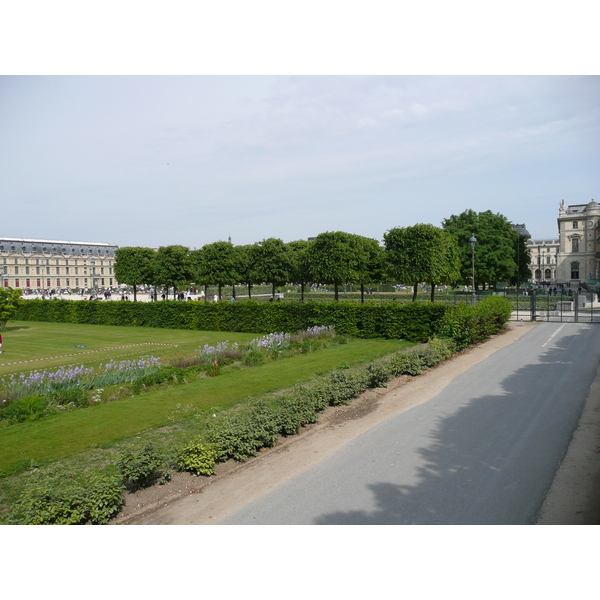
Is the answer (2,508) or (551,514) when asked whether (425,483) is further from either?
(2,508)

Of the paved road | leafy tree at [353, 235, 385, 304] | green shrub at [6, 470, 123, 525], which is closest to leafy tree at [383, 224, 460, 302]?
leafy tree at [353, 235, 385, 304]

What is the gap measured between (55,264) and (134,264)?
45.0m

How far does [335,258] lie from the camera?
38.7m

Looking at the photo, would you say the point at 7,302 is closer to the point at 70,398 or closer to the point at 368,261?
the point at 70,398

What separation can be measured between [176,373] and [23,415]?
192 inches

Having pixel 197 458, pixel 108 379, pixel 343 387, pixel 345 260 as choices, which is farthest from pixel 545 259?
pixel 197 458

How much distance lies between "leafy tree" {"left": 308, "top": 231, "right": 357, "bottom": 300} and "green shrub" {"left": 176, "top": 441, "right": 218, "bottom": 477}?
30.0m

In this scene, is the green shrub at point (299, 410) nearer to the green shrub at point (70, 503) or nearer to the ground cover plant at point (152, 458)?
the ground cover plant at point (152, 458)

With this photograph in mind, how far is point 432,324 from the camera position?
74.1 ft

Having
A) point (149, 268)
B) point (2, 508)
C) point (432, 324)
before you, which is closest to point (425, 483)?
point (2, 508)

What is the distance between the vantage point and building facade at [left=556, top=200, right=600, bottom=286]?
77062 mm

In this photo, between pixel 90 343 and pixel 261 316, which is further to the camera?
pixel 261 316

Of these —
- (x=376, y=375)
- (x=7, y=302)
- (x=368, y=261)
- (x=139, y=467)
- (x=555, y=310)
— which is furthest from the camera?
(x=368, y=261)

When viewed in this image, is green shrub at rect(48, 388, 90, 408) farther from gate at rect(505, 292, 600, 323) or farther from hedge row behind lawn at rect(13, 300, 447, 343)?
gate at rect(505, 292, 600, 323)
